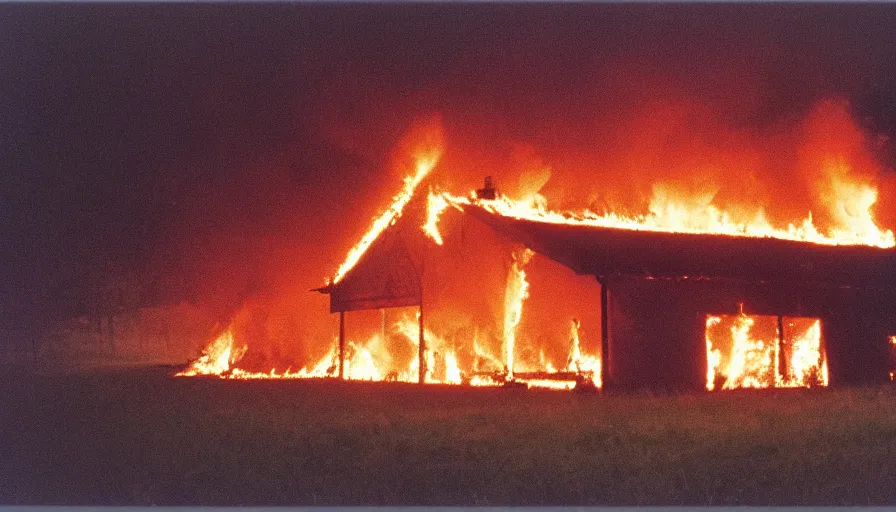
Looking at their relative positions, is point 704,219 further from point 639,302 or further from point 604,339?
point 604,339

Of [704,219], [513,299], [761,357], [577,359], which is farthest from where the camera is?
[704,219]

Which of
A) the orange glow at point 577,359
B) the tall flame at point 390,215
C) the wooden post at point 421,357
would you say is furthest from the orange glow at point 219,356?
the orange glow at point 577,359

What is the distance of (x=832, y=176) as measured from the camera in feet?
119

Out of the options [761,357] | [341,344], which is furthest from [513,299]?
[341,344]

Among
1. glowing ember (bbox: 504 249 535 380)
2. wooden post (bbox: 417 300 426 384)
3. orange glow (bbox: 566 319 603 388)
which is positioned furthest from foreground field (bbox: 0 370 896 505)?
wooden post (bbox: 417 300 426 384)

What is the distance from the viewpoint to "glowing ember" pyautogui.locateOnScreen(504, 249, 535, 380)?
22062mm

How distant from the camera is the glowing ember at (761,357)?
21.8m

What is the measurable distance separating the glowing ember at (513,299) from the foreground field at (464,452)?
10.7ft

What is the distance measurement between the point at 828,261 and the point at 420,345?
1069cm

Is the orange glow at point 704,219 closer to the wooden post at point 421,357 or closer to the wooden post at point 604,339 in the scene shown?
the wooden post at point 421,357

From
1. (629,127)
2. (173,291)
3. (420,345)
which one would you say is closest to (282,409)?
(420,345)

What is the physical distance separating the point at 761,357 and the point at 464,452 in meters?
12.3

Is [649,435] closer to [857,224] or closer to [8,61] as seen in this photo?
[8,61]

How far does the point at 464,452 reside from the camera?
12.6 metres
